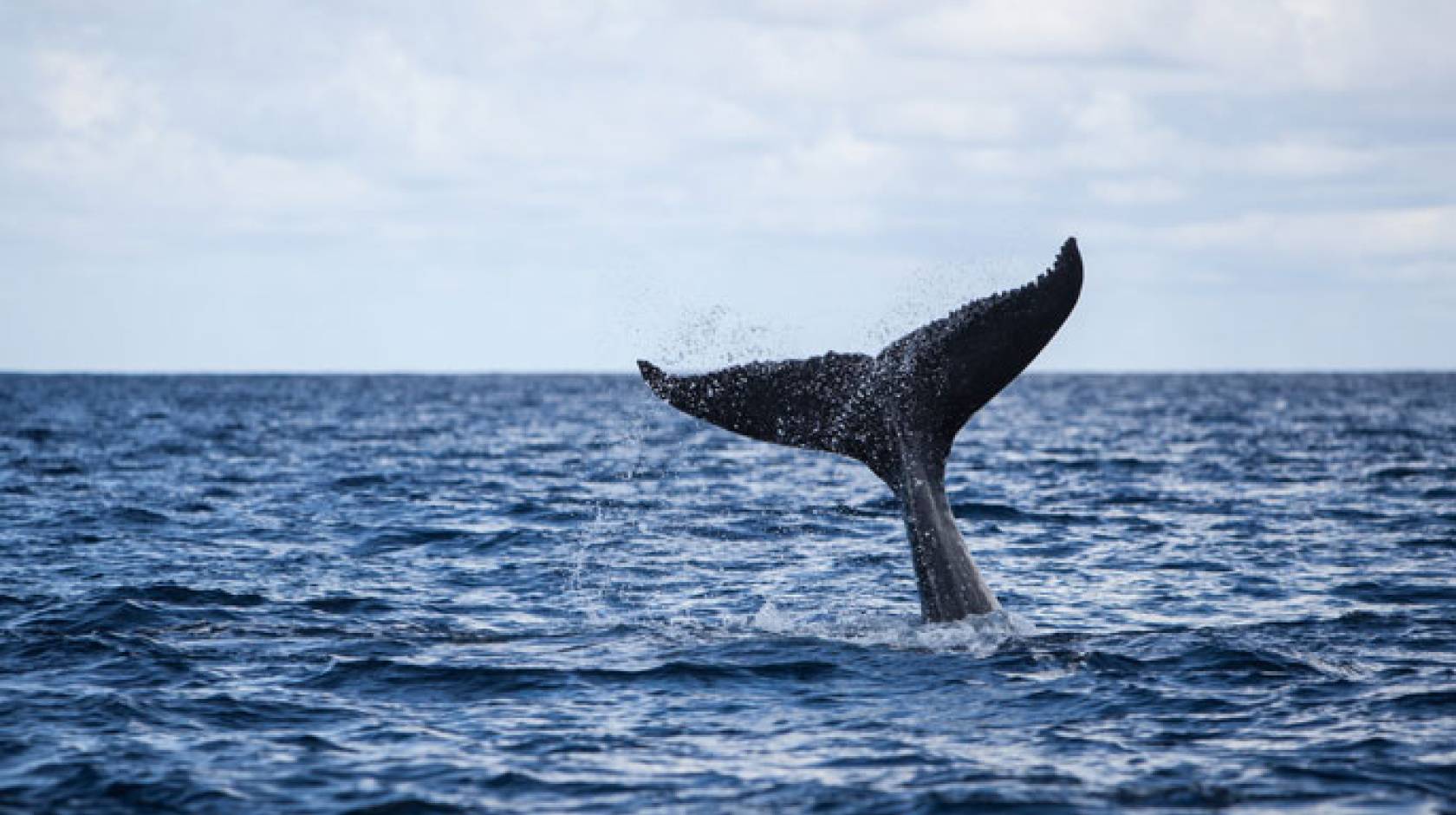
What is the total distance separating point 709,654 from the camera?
11.4 m

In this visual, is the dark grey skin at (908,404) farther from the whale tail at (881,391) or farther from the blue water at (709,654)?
the blue water at (709,654)

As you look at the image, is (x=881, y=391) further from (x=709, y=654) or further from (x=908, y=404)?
(x=709, y=654)

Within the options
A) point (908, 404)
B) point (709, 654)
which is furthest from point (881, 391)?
point (709, 654)

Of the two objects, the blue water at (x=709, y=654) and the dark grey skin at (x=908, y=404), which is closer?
the blue water at (x=709, y=654)

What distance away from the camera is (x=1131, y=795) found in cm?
777

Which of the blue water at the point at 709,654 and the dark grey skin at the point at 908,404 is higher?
the dark grey skin at the point at 908,404

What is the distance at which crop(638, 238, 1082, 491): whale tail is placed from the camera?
10.4 metres

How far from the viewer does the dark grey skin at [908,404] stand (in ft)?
34.2

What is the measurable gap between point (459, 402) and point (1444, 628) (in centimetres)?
8996

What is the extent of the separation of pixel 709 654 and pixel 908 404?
221cm

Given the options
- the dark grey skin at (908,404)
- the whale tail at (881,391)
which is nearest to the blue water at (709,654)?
the dark grey skin at (908,404)

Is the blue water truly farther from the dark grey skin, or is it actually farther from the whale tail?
the whale tail

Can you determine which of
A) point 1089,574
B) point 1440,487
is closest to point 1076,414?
point 1440,487

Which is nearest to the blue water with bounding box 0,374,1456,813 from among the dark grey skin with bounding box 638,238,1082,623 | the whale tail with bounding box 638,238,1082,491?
the dark grey skin with bounding box 638,238,1082,623
